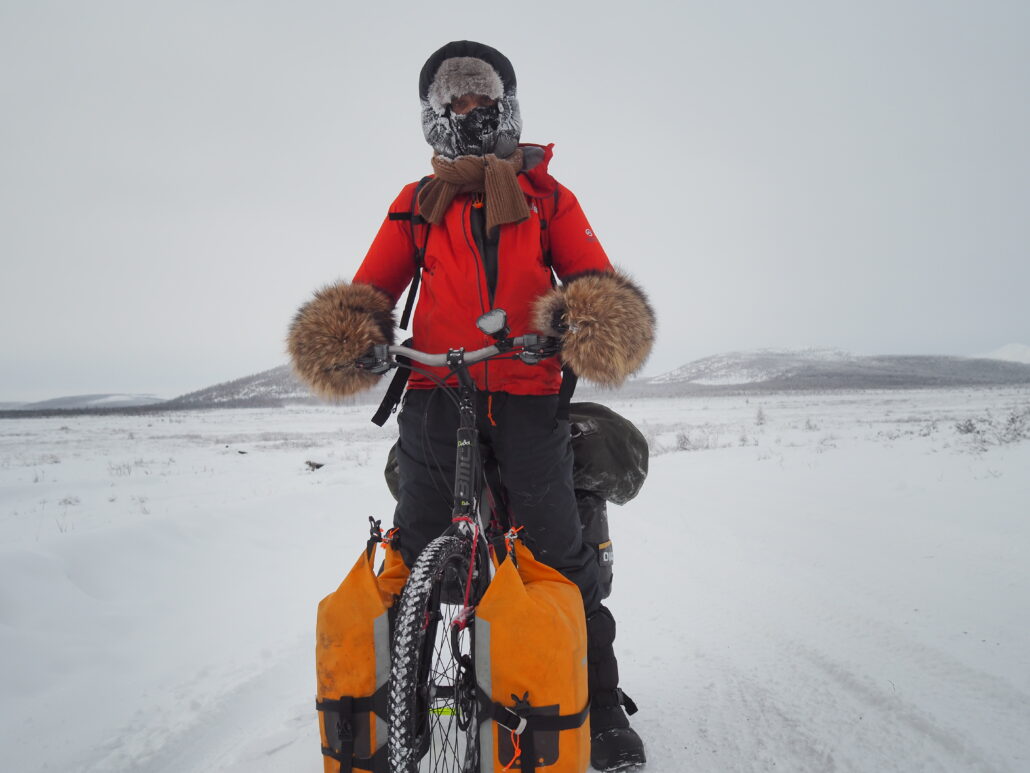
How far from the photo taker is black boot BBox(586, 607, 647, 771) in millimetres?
1846

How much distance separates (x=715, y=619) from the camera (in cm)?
303

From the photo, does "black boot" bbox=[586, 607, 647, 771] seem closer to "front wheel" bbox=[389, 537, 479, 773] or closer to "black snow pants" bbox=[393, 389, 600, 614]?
"black snow pants" bbox=[393, 389, 600, 614]

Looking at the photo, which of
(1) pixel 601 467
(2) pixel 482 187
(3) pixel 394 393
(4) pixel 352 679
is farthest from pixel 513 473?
(2) pixel 482 187

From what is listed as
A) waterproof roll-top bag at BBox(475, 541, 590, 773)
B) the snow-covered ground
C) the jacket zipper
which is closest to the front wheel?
waterproof roll-top bag at BBox(475, 541, 590, 773)

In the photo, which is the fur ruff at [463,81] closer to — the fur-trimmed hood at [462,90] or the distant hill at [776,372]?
the fur-trimmed hood at [462,90]

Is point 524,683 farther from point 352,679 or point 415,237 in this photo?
point 415,237

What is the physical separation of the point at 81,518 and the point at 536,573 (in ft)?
22.6

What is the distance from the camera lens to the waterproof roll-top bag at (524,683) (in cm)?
135

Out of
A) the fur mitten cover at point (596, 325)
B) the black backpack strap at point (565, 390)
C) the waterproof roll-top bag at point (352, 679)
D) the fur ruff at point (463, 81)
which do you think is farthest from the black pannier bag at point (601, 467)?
the fur ruff at point (463, 81)

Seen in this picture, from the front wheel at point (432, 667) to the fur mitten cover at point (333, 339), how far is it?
86cm

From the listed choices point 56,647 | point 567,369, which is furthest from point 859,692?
point 56,647

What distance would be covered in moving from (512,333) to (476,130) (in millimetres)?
1030

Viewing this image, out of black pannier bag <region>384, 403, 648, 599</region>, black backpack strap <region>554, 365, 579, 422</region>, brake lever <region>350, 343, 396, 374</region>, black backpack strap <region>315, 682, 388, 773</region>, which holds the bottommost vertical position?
black backpack strap <region>315, 682, 388, 773</region>

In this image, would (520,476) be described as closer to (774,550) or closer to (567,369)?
(567,369)
